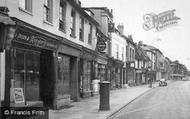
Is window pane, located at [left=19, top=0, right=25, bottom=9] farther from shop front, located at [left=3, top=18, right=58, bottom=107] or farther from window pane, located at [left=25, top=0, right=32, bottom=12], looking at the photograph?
shop front, located at [left=3, top=18, right=58, bottom=107]

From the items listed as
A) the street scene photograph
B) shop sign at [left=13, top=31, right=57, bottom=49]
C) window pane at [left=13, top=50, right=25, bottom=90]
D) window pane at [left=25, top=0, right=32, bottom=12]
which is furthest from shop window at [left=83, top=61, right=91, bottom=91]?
window pane at [left=13, top=50, right=25, bottom=90]

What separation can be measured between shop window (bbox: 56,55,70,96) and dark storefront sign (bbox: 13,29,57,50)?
2.72 metres

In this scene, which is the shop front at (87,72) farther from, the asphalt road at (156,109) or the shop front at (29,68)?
the shop front at (29,68)

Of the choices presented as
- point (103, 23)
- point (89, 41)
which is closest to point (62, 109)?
point (89, 41)

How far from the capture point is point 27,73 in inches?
631

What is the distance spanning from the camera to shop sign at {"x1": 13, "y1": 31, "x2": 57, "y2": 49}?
46.1 feet

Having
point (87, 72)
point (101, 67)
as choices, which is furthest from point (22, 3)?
point (101, 67)

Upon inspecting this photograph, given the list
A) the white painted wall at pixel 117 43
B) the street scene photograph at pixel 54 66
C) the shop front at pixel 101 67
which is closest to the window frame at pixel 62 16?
the street scene photograph at pixel 54 66

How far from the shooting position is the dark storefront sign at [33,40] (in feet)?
45.9

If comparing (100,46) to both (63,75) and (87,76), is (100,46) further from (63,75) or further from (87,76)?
(63,75)

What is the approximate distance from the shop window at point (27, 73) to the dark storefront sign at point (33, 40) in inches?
19.5

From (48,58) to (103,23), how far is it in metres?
19.8

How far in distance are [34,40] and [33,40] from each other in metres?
0.13

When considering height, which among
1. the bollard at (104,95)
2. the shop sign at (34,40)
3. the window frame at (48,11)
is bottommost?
the bollard at (104,95)
